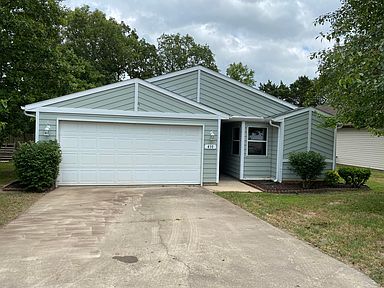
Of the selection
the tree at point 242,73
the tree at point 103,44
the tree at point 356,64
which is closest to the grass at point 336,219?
the tree at point 356,64

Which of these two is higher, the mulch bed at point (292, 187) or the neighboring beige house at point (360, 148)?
the neighboring beige house at point (360, 148)

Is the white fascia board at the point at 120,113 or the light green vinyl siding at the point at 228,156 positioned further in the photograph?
the light green vinyl siding at the point at 228,156

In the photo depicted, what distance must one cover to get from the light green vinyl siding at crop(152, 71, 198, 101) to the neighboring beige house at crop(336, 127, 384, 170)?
997cm

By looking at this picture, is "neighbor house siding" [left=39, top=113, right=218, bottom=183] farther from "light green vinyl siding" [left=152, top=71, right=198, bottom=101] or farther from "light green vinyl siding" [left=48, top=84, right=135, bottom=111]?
"light green vinyl siding" [left=152, top=71, right=198, bottom=101]

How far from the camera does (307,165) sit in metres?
11.7

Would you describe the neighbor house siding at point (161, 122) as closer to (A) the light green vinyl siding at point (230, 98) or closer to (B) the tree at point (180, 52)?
(A) the light green vinyl siding at point (230, 98)

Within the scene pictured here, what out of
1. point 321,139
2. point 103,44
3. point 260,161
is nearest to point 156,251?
point 260,161

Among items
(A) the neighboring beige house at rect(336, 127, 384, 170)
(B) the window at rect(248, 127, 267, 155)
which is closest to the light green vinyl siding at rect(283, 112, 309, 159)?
(B) the window at rect(248, 127, 267, 155)

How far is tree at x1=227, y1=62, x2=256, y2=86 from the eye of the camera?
1635 inches

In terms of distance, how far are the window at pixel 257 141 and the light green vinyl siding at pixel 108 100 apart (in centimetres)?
476

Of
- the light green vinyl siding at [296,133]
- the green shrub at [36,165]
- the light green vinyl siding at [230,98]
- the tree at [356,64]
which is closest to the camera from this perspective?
the tree at [356,64]

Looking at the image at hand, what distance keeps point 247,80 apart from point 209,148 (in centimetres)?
3115

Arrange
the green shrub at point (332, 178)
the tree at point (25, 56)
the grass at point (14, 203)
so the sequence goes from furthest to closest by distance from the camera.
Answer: the green shrub at point (332, 178) → the tree at point (25, 56) → the grass at point (14, 203)

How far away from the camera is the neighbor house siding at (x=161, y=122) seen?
421 inches
